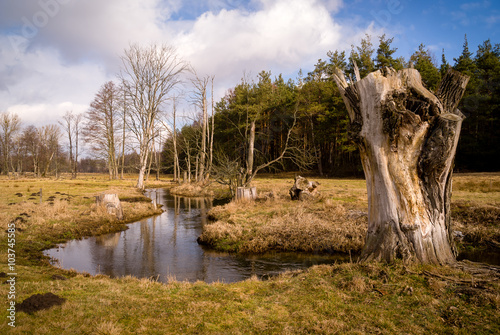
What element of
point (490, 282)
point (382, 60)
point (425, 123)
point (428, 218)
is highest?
point (382, 60)

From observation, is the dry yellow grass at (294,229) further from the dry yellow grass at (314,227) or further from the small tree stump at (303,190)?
the small tree stump at (303,190)

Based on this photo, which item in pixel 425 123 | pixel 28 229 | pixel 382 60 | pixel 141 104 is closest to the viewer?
pixel 425 123

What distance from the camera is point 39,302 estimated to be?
4.68 meters

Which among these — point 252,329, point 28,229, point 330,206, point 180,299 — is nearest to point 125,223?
point 28,229

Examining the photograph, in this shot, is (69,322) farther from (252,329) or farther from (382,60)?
(382,60)

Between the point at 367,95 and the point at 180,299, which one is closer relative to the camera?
the point at 180,299

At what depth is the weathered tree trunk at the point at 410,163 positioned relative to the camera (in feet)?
19.0

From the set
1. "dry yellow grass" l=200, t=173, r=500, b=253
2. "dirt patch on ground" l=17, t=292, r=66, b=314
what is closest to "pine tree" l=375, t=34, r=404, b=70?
"dry yellow grass" l=200, t=173, r=500, b=253

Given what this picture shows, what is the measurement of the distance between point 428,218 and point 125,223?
15.2 metres

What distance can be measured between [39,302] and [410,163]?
7.14m

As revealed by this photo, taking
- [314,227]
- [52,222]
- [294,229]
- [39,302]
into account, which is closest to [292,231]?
[294,229]

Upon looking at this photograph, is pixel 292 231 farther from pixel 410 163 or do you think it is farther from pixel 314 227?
pixel 410 163

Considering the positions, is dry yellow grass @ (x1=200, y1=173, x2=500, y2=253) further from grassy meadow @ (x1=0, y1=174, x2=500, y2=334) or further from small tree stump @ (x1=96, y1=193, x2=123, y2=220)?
small tree stump @ (x1=96, y1=193, x2=123, y2=220)

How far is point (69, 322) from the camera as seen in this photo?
4.23 metres
